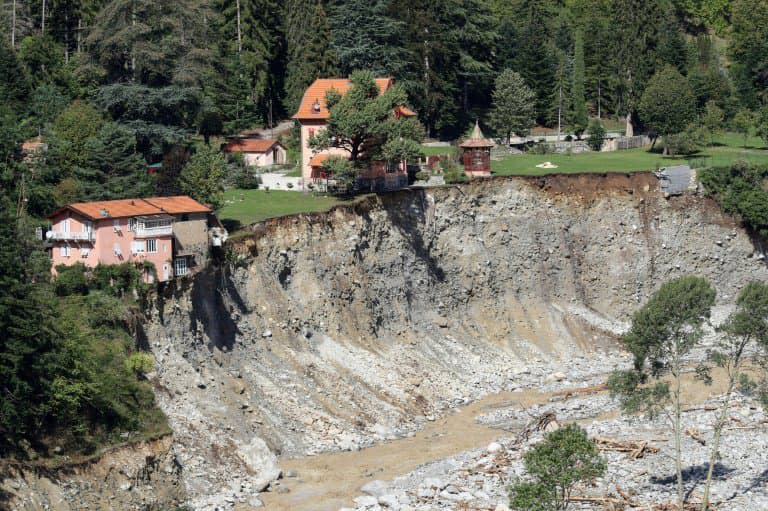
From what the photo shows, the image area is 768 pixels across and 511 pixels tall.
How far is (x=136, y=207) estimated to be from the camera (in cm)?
6375

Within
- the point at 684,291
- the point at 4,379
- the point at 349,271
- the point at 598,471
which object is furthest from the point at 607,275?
the point at 4,379

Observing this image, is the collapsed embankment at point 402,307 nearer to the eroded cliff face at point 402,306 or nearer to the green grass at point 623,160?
the eroded cliff face at point 402,306

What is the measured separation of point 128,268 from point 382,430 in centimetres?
1410

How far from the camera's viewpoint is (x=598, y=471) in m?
47.6

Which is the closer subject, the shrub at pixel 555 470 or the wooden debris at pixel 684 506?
the shrub at pixel 555 470

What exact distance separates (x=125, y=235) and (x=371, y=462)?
15.2 meters

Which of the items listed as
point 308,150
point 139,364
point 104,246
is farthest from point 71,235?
point 308,150

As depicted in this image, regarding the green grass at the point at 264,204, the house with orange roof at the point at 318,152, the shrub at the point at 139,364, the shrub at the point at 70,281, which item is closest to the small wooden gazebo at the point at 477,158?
the house with orange roof at the point at 318,152

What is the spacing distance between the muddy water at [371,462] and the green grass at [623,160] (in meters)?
24.9

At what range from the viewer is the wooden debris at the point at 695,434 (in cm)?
6197

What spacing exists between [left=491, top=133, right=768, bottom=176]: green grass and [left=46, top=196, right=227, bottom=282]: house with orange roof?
96.2 feet

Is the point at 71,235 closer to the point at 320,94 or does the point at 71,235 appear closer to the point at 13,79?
the point at 13,79

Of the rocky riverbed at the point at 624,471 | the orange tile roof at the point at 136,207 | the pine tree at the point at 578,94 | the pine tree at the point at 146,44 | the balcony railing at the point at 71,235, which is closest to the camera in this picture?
the rocky riverbed at the point at 624,471

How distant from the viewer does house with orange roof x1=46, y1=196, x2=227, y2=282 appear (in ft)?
203
